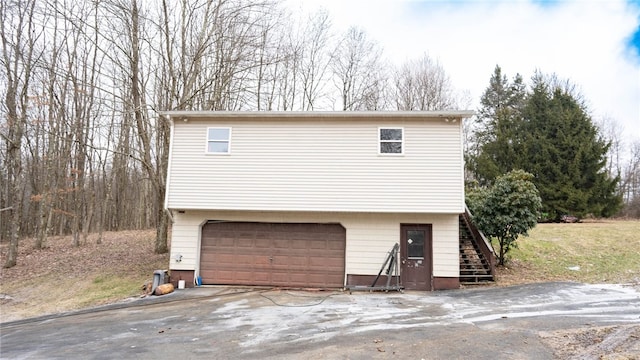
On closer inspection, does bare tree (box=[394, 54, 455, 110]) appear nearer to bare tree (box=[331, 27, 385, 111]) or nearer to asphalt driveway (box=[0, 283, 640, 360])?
bare tree (box=[331, 27, 385, 111])

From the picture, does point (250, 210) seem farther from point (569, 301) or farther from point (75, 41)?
point (75, 41)

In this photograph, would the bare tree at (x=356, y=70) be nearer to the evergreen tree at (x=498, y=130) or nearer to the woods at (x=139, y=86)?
the woods at (x=139, y=86)

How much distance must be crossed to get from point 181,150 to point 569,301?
11.7m

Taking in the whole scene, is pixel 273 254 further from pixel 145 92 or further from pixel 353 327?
pixel 145 92

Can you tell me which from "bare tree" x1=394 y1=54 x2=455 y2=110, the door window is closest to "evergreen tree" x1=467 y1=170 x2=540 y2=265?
the door window

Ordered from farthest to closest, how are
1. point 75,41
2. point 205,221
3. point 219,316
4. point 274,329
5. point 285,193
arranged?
point 75,41 → point 205,221 → point 285,193 → point 219,316 → point 274,329

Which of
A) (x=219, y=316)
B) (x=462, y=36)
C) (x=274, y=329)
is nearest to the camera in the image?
(x=274, y=329)

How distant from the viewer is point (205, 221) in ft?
39.2

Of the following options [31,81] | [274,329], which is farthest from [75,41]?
[274,329]

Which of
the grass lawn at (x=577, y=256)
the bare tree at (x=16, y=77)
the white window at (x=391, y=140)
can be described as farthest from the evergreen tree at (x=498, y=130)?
the bare tree at (x=16, y=77)

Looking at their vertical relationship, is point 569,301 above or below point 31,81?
below

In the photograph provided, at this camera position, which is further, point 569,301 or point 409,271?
point 409,271

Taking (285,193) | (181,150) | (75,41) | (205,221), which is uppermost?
(75,41)

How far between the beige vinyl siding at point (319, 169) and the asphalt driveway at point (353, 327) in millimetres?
2754
